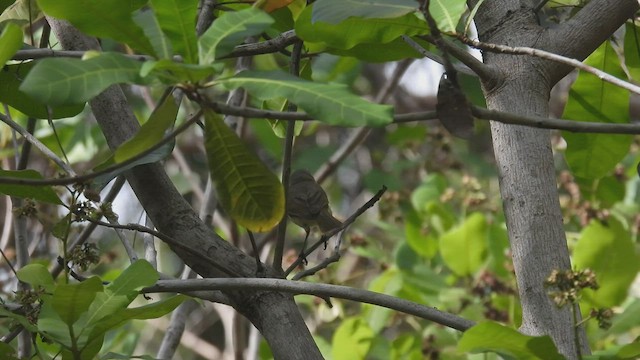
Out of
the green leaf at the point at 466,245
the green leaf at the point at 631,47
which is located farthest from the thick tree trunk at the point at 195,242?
the green leaf at the point at 466,245

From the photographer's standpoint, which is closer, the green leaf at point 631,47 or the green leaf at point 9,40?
the green leaf at point 9,40

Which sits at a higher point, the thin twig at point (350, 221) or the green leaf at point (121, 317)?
the thin twig at point (350, 221)

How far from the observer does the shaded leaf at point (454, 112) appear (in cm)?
96

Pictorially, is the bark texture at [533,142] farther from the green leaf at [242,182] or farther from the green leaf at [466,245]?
the green leaf at [466,245]

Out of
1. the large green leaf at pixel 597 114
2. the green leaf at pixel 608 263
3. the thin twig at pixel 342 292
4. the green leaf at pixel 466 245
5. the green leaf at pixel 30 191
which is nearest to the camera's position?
the thin twig at pixel 342 292

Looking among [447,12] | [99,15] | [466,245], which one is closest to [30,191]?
[99,15]

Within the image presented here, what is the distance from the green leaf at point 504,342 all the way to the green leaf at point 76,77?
45 cm

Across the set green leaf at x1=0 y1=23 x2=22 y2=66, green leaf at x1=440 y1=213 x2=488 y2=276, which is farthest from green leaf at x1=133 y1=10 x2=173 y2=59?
green leaf at x1=440 y1=213 x2=488 y2=276

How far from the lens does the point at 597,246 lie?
193cm

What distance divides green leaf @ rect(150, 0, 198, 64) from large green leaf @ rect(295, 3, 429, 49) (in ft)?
0.59

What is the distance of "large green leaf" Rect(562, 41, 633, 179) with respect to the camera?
151 cm

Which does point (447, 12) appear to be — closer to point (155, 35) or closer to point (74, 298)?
point (155, 35)

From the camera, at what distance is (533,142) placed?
1.22 m

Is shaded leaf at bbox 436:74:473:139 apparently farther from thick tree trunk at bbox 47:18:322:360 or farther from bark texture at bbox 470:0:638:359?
thick tree trunk at bbox 47:18:322:360
